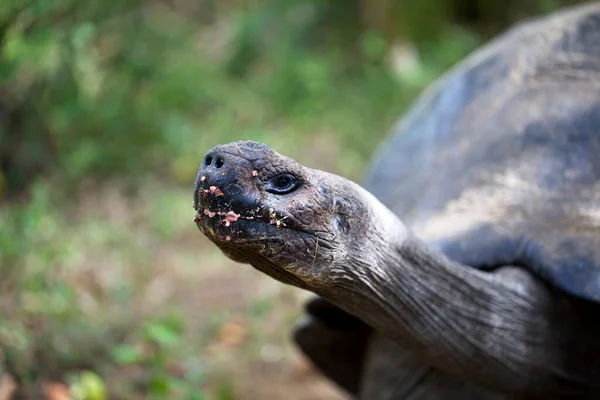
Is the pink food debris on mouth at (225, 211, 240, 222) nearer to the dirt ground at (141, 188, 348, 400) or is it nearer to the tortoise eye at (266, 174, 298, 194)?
the tortoise eye at (266, 174, 298, 194)

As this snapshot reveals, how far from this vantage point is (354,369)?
9.39 feet

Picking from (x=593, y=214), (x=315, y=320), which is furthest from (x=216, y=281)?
(x=593, y=214)

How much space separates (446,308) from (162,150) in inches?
164

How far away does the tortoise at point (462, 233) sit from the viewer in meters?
1.60

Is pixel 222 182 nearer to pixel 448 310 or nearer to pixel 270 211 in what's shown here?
pixel 270 211

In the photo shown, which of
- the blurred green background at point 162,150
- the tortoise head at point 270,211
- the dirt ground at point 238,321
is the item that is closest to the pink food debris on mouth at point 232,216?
the tortoise head at point 270,211

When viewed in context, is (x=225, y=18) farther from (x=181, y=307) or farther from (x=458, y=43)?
(x=181, y=307)

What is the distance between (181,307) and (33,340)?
110 centimetres

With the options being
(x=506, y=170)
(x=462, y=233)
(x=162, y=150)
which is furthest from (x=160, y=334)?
(x=162, y=150)

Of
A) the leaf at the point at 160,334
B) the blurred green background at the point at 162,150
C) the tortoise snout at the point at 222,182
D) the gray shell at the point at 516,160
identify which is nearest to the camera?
the tortoise snout at the point at 222,182

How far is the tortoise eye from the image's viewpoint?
158 centimetres

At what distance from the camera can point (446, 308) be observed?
2.00m

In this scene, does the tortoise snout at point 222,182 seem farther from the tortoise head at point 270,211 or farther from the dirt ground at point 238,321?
the dirt ground at point 238,321

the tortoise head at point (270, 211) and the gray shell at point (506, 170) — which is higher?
the gray shell at point (506, 170)
